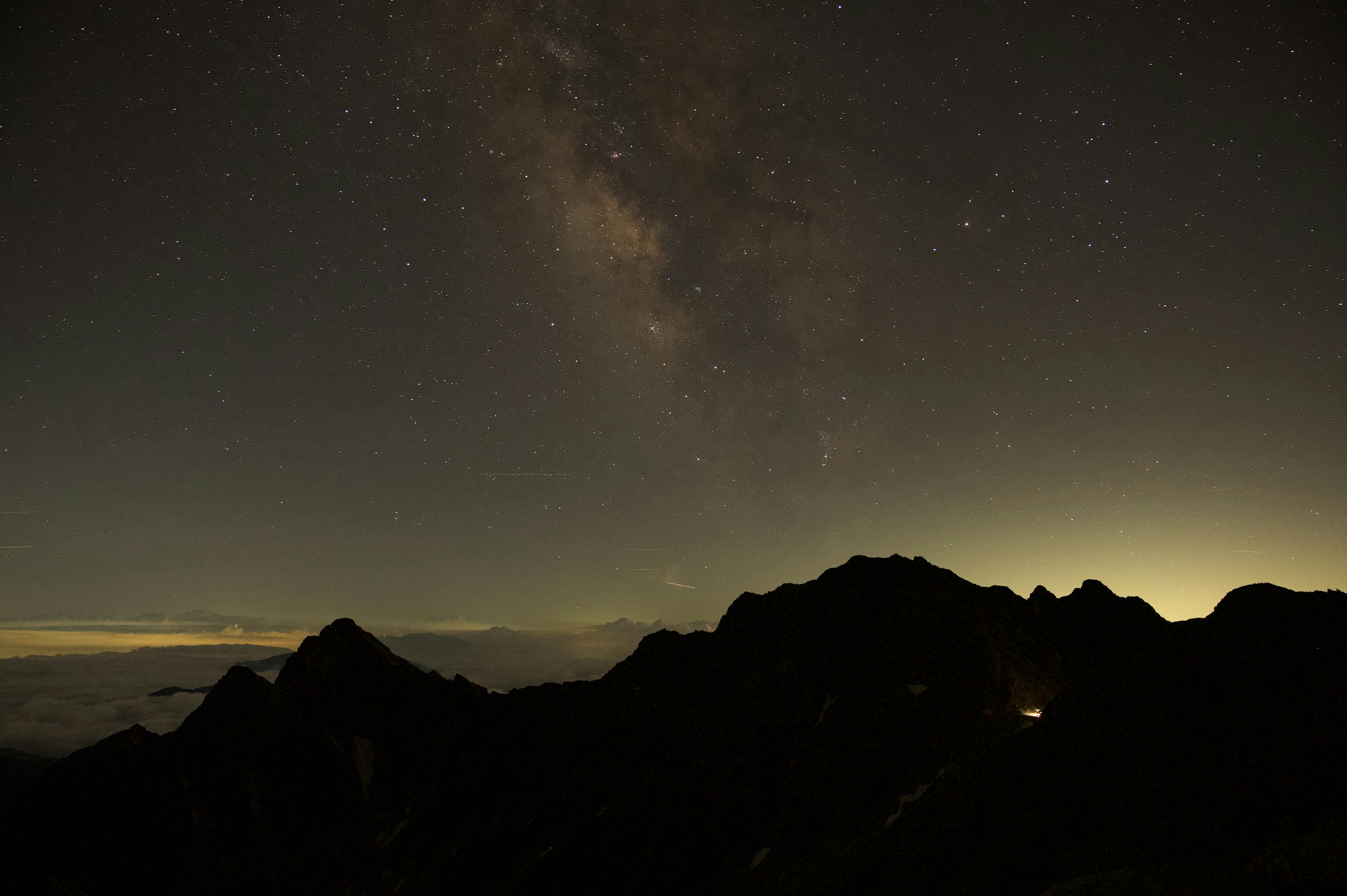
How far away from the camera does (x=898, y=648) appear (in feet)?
222

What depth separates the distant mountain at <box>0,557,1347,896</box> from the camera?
1233 inches

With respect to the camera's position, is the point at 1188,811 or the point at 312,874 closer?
the point at 1188,811

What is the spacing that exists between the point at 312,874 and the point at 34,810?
143 feet

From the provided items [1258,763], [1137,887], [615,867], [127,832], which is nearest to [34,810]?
[127,832]

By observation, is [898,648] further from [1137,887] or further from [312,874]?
[312,874]

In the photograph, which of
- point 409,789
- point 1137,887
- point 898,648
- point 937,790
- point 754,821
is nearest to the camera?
point 1137,887

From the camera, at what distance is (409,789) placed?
9581cm

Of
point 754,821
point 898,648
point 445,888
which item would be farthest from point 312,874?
point 898,648

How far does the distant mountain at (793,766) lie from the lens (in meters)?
31.3

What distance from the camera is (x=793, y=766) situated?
6178 cm

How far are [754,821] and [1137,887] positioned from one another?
38886mm

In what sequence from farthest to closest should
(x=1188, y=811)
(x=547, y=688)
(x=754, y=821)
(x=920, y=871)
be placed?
(x=547, y=688) < (x=754, y=821) < (x=920, y=871) < (x=1188, y=811)

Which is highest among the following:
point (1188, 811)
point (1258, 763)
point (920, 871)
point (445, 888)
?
point (1258, 763)

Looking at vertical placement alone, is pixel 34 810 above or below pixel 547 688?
below
